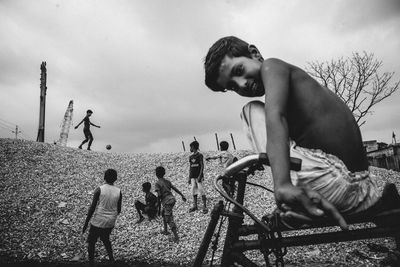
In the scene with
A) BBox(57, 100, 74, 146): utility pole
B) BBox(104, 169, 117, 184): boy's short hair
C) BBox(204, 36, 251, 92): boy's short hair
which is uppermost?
BBox(57, 100, 74, 146): utility pole

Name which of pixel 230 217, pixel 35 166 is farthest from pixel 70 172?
pixel 230 217

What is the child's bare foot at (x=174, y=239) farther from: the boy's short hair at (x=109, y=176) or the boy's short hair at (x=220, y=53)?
the boy's short hair at (x=220, y=53)

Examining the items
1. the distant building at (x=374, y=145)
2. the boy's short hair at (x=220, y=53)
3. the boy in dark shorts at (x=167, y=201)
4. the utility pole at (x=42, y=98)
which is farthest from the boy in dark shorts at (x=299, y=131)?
the distant building at (x=374, y=145)

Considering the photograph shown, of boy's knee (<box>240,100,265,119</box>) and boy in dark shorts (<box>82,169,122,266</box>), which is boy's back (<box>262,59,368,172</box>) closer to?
boy's knee (<box>240,100,265,119</box>)

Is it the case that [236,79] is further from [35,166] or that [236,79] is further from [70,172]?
[35,166]

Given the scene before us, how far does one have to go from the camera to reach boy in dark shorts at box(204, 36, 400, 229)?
105 cm

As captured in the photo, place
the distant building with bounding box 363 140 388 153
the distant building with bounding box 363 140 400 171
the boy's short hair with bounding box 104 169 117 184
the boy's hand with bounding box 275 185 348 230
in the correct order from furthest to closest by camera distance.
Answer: the distant building with bounding box 363 140 388 153 → the distant building with bounding box 363 140 400 171 → the boy's short hair with bounding box 104 169 117 184 → the boy's hand with bounding box 275 185 348 230

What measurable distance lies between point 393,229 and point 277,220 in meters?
0.55

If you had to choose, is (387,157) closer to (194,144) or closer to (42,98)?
(194,144)

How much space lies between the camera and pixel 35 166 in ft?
45.1

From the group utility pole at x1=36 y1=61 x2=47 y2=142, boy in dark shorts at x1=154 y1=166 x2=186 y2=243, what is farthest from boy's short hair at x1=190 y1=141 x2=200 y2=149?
utility pole at x1=36 y1=61 x2=47 y2=142

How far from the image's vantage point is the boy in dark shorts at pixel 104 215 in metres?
5.67

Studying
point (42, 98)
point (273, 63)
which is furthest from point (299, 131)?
point (42, 98)

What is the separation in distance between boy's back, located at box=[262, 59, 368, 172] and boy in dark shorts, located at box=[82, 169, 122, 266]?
5.48 meters
